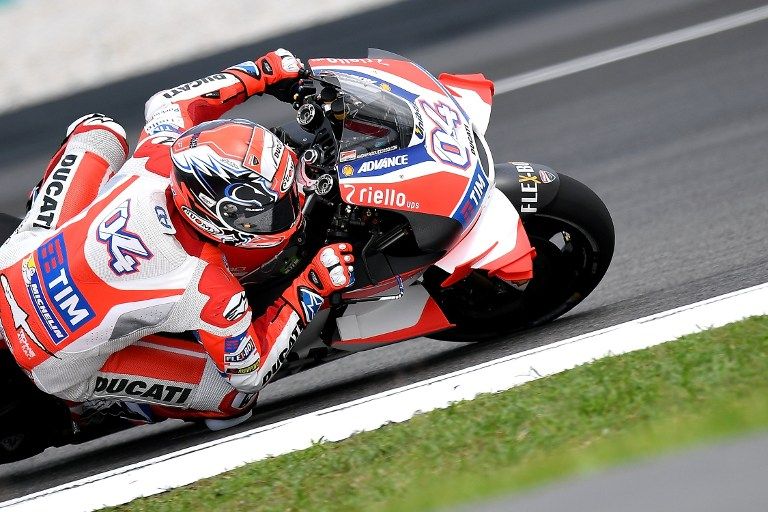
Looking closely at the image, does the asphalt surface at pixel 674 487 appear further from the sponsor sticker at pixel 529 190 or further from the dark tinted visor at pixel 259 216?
→ the sponsor sticker at pixel 529 190

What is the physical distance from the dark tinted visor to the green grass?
848 mm

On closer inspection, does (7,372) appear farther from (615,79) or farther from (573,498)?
(615,79)

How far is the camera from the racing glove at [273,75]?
503 cm

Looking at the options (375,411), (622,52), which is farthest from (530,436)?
(622,52)

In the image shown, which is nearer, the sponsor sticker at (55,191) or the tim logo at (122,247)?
the tim logo at (122,247)

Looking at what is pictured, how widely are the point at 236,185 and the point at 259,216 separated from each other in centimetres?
15

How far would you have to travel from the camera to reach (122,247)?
4.36 meters

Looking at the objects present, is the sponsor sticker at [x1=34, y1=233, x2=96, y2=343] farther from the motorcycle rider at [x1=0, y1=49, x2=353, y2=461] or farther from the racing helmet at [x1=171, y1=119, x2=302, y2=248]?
the racing helmet at [x1=171, y1=119, x2=302, y2=248]

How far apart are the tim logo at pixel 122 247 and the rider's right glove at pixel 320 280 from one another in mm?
604

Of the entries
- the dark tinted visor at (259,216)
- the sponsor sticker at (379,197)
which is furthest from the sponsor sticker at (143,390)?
the sponsor sticker at (379,197)

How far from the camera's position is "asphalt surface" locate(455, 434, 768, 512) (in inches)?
123

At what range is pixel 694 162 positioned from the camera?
683cm

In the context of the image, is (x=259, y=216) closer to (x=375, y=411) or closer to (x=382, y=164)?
(x=382, y=164)

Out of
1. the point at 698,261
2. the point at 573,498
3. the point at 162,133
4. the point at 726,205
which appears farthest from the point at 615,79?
the point at 573,498
